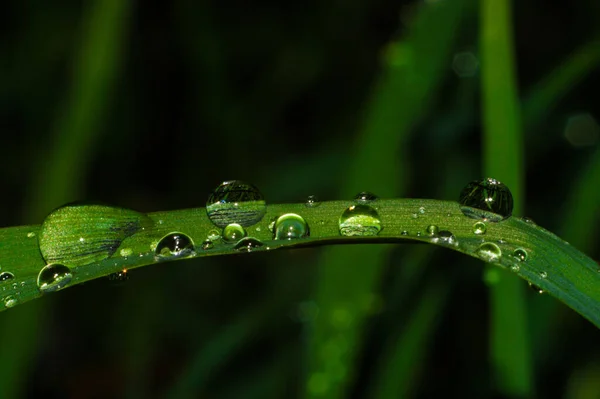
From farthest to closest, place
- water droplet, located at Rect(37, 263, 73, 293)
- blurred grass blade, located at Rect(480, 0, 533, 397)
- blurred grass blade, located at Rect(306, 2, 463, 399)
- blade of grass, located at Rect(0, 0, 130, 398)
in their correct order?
1. blade of grass, located at Rect(0, 0, 130, 398)
2. blurred grass blade, located at Rect(306, 2, 463, 399)
3. blurred grass blade, located at Rect(480, 0, 533, 397)
4. water droplet, located at Rect(37, 263, 73, 293)

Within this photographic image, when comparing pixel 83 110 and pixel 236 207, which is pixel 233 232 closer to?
pixel 236 207

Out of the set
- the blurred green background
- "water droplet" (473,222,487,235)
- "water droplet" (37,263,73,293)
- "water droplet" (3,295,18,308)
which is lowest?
"water droplet" (3,295,18,308)

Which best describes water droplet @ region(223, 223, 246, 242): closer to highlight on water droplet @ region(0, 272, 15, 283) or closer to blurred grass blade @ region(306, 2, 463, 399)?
highlight on water droplet @ region(0, 272, 15, 283)

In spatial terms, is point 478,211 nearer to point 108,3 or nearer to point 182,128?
point 108,3

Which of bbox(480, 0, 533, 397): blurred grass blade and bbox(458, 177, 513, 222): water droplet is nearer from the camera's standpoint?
bbox(458, 177, 513, 222): water droplet

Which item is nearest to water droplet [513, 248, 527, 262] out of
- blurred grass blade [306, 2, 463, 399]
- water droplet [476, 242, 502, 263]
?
water droplet [476, 242, 502, 263]

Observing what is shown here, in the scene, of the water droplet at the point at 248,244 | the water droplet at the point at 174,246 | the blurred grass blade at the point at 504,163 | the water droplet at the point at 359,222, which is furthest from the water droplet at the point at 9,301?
→ the blurred grass blade at the point at 504,163
